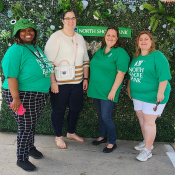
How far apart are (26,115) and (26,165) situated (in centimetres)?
66

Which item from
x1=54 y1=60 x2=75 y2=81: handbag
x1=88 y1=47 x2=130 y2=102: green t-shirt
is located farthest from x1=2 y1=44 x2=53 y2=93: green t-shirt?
x1=88 y1=47 x2=130 y2=102: green t-shirt

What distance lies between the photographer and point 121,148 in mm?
3273

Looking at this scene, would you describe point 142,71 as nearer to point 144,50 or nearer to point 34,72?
point 144,50

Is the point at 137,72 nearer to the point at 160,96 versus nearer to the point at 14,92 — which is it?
the point at 160,96

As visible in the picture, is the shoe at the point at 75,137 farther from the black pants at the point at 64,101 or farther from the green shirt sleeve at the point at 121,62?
the green shirt sleeve at the point at 121,62

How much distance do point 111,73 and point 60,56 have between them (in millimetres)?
726

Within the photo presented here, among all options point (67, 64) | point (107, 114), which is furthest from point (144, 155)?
point (67, 64)

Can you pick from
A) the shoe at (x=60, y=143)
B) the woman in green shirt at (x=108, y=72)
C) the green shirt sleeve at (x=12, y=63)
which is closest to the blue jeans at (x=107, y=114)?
the woman in green shirt at (x=108, y=72)

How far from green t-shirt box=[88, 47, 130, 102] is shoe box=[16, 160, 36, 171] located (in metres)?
1.22

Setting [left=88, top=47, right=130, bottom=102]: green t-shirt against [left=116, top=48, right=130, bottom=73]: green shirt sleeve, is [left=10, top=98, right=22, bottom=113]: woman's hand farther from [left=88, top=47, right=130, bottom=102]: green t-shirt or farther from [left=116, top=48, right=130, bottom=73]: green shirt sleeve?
[left=116, top=48, right=130, bottom=73]: green shirt sleeve

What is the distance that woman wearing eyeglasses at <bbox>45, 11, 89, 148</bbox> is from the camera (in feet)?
9.23

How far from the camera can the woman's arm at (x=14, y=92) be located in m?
2.23

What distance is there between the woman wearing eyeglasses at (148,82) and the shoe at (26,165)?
55.4 inches

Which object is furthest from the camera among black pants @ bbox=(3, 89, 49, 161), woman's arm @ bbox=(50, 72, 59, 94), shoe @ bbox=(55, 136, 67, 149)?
shoe @ bbox=(55, 136, 67, 149)
